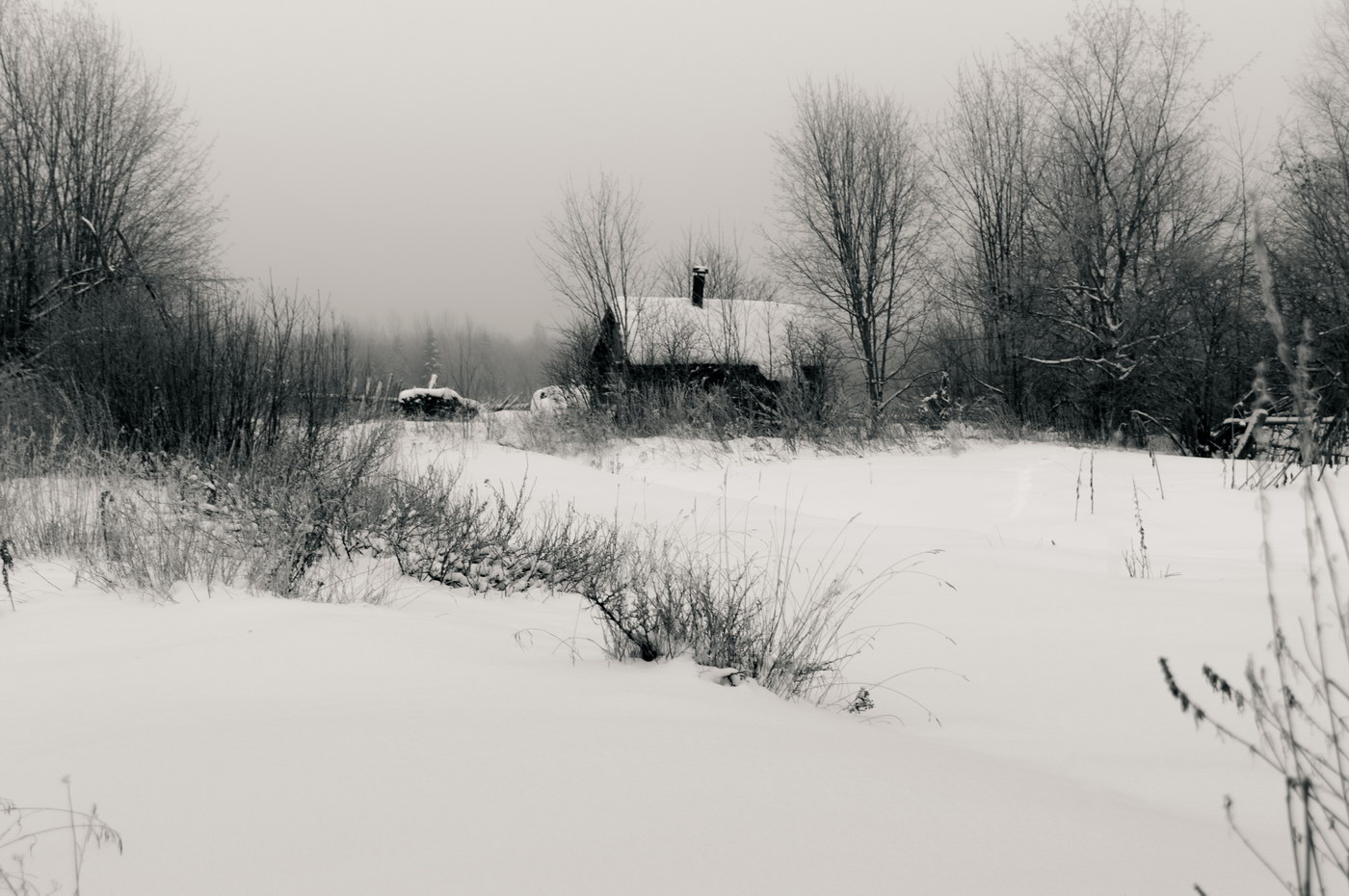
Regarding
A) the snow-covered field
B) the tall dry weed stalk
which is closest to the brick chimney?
the tall dry weed stalk

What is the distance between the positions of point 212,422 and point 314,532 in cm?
322

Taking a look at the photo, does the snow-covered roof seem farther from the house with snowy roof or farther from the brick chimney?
the brick chimney

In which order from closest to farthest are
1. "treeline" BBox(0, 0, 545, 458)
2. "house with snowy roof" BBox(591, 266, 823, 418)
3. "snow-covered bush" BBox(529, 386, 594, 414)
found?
1. "treeline" BBox(0, 0, 545, 458)
2. "snow-covered bush" BBox(529, 386, 594, 414)
3. "house with snowy roof" BBox(591, 266, 823, 418)

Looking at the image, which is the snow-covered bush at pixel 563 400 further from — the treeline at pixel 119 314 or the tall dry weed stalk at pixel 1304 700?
the tall dry weed stalk at pixel 1304 700

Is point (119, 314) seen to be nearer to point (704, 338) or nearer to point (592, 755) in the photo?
point (592, 755)

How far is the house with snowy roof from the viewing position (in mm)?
17766

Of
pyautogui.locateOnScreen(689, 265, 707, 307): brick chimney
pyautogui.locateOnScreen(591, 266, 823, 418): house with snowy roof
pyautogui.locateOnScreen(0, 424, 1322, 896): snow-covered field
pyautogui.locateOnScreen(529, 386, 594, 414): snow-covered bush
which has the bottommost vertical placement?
pyautogui.locateOnScreen(0, 424, 1322, 896): snow-covered field

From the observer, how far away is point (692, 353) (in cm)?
1917

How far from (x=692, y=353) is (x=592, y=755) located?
58.1ft

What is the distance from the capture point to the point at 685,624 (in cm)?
312

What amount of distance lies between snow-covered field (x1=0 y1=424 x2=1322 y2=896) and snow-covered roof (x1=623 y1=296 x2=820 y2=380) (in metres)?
14.6

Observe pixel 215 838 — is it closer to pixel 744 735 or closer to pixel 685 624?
pixel 744 735

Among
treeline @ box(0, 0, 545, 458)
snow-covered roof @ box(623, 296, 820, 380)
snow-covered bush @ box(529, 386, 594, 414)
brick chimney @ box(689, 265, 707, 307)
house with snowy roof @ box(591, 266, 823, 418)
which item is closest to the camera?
treeline @ box(0, 0, 545, 458)

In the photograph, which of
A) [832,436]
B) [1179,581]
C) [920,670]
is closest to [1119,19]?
[832,436]
